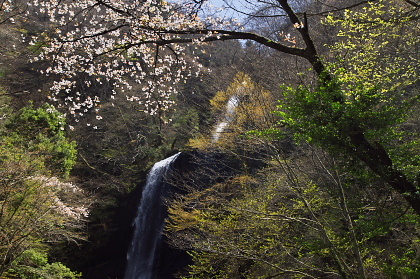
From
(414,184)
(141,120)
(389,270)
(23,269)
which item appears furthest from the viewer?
(141,120)

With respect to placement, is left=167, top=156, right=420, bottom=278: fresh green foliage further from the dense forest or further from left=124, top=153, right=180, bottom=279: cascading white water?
left=124, top=153, right=180, bottom=279: cascading white water

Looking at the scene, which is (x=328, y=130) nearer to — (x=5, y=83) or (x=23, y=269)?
(x=23, y=269)

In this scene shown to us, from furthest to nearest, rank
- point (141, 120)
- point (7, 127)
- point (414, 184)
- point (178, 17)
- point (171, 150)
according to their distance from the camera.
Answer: point (141, 120), point (171, 150), point (7, 127), point (178, 17), point (414, 184)

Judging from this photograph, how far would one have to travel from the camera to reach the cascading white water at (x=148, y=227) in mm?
15703

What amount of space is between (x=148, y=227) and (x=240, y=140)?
438 inches

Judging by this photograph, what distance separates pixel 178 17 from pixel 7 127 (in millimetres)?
11354

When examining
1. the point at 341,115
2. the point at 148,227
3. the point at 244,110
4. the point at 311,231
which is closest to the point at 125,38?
the point at 244,110

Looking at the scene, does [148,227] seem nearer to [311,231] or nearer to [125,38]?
[311,231]

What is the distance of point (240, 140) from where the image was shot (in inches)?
305

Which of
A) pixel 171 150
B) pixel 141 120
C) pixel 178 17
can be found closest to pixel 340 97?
pixel 178 17

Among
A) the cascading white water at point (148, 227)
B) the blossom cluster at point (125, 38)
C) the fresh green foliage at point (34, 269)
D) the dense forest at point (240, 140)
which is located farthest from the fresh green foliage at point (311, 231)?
the cascading white water at point (148, 227)

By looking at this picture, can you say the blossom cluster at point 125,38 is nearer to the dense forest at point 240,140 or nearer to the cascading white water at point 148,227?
the dense forest at point 240,140

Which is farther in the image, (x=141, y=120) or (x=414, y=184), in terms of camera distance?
(x=141, y=120)

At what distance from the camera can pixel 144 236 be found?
653 inches
